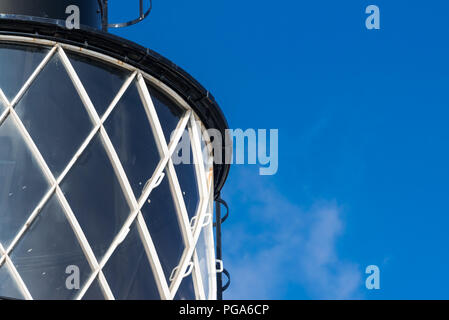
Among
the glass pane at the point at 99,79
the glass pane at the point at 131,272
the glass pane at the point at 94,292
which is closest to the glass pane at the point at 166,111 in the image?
the glass pane at the point at 99,79

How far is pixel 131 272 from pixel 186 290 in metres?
1.12

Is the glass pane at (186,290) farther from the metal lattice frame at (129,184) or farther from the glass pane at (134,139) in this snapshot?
the glass pane at (134,139)

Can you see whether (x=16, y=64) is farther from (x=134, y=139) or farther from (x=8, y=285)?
(x=8, y=285)

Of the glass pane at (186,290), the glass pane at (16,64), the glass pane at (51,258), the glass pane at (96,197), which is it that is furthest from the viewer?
the glass pane at (186,290)

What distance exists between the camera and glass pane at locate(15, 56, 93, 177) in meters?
13.9

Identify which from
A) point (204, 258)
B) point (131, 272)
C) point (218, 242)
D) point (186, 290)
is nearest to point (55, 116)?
point (131, 272)

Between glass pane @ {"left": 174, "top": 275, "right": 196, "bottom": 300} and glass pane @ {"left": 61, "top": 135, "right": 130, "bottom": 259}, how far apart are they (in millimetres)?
1278

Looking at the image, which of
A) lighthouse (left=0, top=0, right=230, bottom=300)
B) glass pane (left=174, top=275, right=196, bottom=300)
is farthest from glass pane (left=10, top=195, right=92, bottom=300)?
glass pane (left=174, top=275, right=196, bottom=300)

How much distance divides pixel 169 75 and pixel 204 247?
7.99 feet

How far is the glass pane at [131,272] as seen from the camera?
13695mm

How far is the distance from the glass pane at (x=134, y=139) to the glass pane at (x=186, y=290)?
1.34m

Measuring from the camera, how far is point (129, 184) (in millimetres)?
14328
